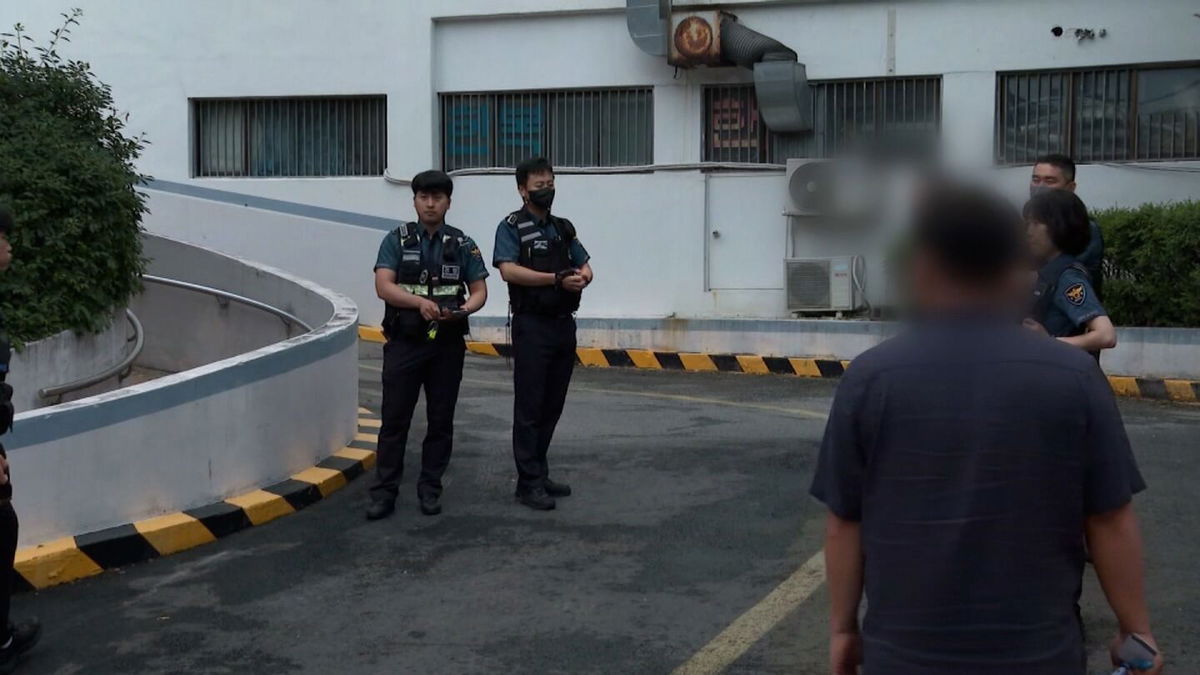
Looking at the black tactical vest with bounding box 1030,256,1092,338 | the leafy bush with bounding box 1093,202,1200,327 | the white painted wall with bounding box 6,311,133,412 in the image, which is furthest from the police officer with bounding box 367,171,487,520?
the leafy bush with bounding box 1093,202,1200,327

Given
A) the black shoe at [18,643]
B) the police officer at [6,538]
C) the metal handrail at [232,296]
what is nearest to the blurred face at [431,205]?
the police officer at [6,538]

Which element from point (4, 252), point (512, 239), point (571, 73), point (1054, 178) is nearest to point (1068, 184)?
point (1054, 178)

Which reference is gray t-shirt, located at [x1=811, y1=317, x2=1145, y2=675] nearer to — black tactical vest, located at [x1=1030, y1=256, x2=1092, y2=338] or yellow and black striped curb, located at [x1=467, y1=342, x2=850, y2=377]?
black tactical vest, located at [x1=1030, y1=256, x2=1092, y2=338]

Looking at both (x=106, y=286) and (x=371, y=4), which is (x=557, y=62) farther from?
(x=106, y=286)

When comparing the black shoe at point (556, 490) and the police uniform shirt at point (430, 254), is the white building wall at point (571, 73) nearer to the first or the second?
the black shoe at point (556, 490)

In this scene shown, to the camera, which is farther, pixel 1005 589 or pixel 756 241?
pixel 756 241

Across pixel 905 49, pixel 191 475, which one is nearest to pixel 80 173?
pixel 191 475

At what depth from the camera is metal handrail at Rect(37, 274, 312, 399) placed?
29.8 ft

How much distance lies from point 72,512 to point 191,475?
743 millimetres

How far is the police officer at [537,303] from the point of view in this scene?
7.37 m

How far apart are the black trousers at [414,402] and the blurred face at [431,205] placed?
638 mm

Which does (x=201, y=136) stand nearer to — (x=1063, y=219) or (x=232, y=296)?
(x=232, y=296)

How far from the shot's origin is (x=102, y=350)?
→ 968 centimetres

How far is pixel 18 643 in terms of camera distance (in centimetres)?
521
